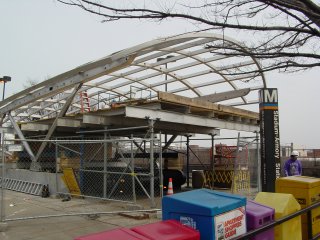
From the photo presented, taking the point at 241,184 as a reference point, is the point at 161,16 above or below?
above

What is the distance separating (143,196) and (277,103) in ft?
21.6

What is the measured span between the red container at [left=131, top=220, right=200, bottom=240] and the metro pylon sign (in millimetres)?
6350

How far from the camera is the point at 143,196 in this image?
14.2 m

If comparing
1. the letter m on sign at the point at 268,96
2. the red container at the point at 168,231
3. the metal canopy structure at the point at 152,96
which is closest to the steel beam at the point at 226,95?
the metal canopy structure at the point at 152,96

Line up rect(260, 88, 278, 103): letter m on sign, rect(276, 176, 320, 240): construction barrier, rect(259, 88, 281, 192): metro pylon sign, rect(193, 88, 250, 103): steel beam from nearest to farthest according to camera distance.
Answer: rect(276, 176, 320, 240): construction barrier → rect(259, 88, 281, 192): metro pylon sign → rect(260, 88, 278, 103): letter m on sign → rect(193, 88, 250, 103): steel beam

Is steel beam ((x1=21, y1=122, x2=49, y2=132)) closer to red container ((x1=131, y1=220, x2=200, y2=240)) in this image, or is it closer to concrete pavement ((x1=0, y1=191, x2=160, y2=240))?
concrete pavement ((x1=0, y1=191, x2=160, y2=240))

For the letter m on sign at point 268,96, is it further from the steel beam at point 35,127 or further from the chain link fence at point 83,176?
the steel beam at point 35,127

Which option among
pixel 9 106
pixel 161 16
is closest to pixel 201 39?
pixel 9 106

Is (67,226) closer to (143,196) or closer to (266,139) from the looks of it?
(266,139)

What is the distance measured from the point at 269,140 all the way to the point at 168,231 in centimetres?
669

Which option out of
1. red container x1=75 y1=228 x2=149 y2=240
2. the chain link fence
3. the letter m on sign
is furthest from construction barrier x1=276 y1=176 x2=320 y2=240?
the chain link fence

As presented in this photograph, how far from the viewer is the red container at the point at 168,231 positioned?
2962mm

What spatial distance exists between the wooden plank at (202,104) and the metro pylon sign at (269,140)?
3287mm

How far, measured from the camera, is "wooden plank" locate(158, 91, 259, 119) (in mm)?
11982
